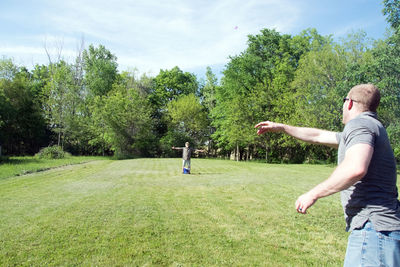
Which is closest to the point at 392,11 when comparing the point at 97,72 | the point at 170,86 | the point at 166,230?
the point at 166,230

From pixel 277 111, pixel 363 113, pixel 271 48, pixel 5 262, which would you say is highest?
pixel 271 48

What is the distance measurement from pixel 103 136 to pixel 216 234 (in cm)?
3779

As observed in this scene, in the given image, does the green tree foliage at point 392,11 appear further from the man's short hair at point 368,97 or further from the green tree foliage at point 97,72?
the green tree foliage at point 97,72

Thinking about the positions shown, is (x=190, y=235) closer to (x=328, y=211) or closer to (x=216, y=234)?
(x=216, y=234)

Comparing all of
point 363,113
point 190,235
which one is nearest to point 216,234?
point 190,235

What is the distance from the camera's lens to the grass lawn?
4816mm

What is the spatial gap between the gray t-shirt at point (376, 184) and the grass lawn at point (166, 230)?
9.34 ft

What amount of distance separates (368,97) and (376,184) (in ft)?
2.35

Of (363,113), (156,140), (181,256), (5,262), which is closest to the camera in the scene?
(363,113)

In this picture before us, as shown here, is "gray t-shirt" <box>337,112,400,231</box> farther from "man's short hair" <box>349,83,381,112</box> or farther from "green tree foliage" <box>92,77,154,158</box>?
"green tree foliage" <box>92,77,154,158</box>

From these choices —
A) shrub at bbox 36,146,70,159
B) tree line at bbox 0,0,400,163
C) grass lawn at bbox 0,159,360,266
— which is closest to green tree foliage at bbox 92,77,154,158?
tree line at bbox 0,0,400,163

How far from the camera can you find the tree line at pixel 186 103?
29594mm

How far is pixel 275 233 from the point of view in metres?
6.12

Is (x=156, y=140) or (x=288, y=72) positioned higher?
(x=288, y=72)
